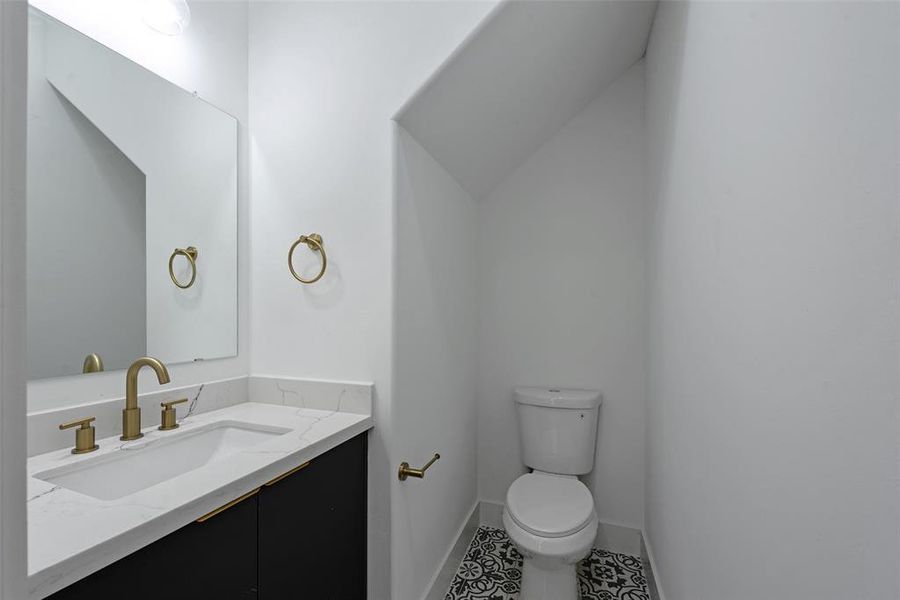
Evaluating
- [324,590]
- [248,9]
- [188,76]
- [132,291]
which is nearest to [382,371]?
[324,590]

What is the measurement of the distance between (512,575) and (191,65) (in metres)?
2.30

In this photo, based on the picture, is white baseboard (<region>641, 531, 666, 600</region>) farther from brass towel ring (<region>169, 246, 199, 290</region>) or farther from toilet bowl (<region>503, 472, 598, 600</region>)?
brass towel ring (<region>169, 246, 199, 290</region>)

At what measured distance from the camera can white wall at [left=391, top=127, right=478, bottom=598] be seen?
139cm

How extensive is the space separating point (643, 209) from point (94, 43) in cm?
206

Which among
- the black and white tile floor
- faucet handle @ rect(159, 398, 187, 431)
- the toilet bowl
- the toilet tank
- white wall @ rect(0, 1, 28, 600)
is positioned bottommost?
the black and white tile floor

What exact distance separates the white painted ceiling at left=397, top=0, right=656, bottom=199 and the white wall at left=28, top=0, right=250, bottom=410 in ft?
2.20

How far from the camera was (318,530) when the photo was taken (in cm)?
112

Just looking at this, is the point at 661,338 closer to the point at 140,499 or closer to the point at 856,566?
the point at 856,566

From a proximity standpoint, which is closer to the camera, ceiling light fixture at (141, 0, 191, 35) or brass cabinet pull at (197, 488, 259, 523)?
brass cabinet pull at (197, 488, 259, 523)

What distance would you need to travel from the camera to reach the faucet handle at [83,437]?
0.99 m

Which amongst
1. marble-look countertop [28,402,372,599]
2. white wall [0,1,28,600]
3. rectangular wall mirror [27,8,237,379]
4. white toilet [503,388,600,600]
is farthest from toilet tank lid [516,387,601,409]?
white wall [0,1,28,600]

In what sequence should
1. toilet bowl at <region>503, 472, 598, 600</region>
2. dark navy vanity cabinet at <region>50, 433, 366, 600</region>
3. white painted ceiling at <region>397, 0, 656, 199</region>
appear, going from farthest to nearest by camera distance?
1. toilet bowl at <region>503, 472, 598, 600</region>
2. white painted ceiling at <region>397, 0, 656, 199</region>
3. dark navy vanity cabinet at <region>50, 433, 366, 600</region>

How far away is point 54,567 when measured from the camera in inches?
22.5

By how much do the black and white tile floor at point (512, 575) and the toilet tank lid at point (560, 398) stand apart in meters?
0.72
